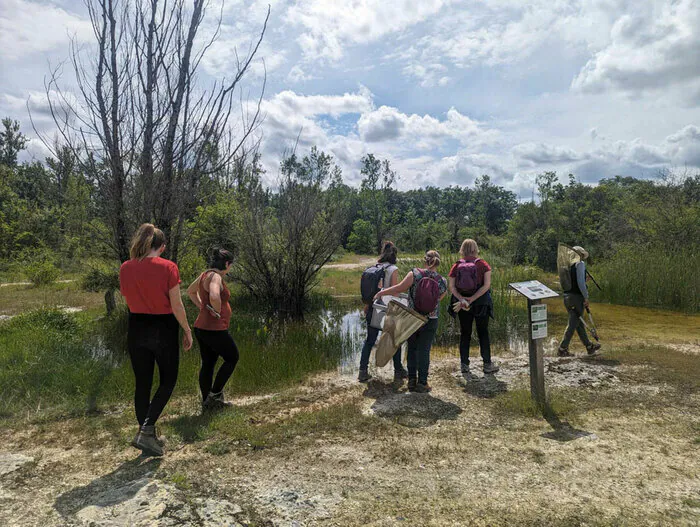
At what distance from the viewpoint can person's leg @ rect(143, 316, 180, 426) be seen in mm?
3684

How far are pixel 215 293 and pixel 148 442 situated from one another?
4.35 feet

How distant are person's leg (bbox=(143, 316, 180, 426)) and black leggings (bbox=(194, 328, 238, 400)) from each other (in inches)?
25.5

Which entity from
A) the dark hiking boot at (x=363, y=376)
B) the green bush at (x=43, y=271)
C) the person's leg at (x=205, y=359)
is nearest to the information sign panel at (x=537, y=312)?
the dark hiking boot at (x=363, y=376)

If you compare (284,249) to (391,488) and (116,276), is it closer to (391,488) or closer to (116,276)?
(116,276)

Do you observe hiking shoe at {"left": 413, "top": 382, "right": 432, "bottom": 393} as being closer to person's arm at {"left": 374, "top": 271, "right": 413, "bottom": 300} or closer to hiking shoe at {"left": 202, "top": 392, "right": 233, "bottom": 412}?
person's arm at {"left": 374, "top": 271, "right": 413, "bottom": 300}

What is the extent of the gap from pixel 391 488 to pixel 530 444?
1458 mm

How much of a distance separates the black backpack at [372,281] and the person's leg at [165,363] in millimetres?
2475

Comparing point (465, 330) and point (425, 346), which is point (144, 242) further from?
point (465, 330)

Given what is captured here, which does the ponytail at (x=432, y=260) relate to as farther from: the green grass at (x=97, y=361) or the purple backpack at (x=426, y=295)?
the green grass at (x=97, y=361)

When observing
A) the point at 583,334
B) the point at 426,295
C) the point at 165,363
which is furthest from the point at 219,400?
the point at 583,334

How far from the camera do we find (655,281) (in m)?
13.0

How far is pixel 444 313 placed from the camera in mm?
10078

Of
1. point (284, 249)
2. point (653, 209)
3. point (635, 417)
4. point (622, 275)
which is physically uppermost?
point (653, 209)

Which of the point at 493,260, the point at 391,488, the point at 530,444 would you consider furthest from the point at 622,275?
the point at 391,488
